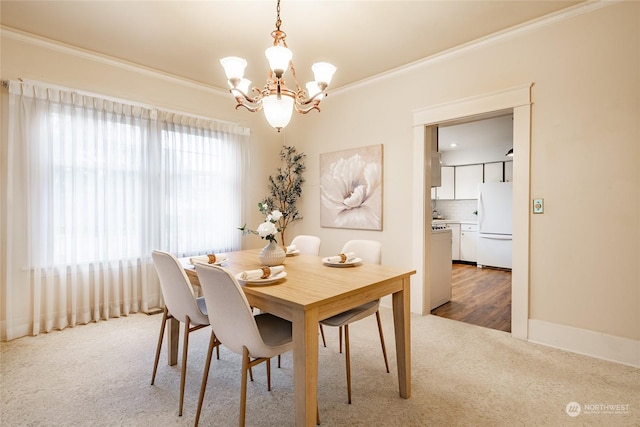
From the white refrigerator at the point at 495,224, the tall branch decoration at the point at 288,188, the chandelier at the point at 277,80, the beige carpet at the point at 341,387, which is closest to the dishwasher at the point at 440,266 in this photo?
the beige carpet at the point at 341,387

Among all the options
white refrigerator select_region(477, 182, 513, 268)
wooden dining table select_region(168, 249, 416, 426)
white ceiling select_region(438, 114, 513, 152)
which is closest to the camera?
wooden dining table select_region(168, 249, 416, 426)

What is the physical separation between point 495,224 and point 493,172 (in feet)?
4.34

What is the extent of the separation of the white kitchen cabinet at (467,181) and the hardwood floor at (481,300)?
198 centimetres

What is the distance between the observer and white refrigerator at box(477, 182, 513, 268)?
19.8 ft

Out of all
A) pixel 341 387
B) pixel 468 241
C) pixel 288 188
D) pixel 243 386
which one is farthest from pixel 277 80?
pixel 468 241

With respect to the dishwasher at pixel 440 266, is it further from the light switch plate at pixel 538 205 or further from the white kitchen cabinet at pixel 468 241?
the white kitchen cabinet at pixel 468 241

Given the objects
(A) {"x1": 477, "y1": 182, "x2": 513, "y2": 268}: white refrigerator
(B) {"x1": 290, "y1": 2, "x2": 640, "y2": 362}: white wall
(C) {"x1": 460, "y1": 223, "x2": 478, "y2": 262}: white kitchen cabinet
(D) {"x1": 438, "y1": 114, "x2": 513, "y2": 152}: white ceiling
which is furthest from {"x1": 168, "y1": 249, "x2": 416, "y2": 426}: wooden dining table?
(C) {"x1": 460, "y1": 223, "x2": 478, "y2": 262}: white kitchen cabinet

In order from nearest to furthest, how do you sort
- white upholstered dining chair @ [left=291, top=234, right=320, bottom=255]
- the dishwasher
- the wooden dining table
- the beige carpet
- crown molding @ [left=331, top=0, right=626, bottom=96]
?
the wooden dining table < the beige carpet < crown molding @ [left=331, top=0, right=626, bottom=96] < white upholstered dining chair @ [left=291, top=234, right=320, bottom=255] < the dishwasher

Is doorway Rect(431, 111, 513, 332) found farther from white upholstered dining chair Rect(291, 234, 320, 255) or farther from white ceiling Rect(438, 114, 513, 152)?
white upholstered dining chair Rect(291, 234, 320, 255)

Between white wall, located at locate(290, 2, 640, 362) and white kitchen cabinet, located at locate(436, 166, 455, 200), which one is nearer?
white wall, located at locate(290, 2, 640, 362)

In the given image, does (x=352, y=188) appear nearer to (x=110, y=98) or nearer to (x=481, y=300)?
(x=481, y=300)

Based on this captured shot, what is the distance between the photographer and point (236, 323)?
4.87 ft

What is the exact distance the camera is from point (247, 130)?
A: 437cm

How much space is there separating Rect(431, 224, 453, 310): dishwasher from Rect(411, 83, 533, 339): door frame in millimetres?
300
